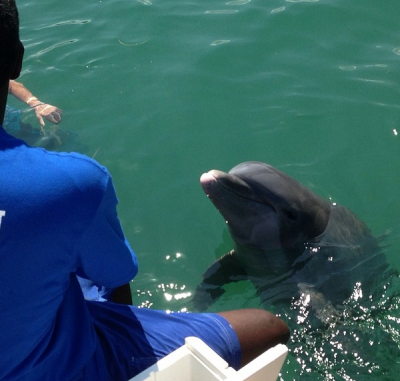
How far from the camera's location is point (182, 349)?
118 inches

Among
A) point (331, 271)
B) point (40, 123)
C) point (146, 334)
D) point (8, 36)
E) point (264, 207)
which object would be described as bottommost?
point (331, 271)

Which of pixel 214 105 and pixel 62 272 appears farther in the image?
pixel 214 105

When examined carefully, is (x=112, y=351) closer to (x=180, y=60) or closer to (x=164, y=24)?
(x=180, y=60)

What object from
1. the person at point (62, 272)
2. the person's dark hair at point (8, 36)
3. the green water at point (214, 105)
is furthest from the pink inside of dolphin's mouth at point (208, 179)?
the person's dark hair at point (8, 36)

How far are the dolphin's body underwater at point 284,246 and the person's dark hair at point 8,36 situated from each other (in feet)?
9.50

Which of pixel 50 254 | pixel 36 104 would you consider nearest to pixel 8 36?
pixel 50 254

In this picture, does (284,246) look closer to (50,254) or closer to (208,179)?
(208,179)

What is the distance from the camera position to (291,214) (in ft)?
17.7

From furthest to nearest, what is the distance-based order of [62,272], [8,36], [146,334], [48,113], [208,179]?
[48,113], [208,179], [146,334], [62,272], [8,36]

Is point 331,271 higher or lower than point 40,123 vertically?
lower

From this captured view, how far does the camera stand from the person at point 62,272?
7.54ft

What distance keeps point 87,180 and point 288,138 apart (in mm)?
4970

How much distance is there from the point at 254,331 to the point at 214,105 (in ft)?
14.7

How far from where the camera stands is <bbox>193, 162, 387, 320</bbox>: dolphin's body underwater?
208 inches
